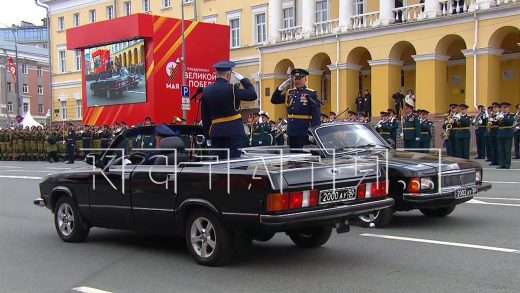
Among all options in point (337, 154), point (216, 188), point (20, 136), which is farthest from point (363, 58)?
point (216, 188)

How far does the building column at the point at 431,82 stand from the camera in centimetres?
2869

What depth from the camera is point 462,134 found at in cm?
1892

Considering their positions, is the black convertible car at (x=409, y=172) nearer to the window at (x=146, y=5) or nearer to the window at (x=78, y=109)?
the window at (x=146, y=5)

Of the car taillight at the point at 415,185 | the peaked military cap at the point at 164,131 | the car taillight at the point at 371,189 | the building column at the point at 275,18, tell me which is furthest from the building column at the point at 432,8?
the car taillight at the point at 371,189

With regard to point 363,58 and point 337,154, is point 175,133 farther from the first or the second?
point 363,58

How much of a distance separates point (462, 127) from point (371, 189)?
1339 cm

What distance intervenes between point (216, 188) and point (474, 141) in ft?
62.4

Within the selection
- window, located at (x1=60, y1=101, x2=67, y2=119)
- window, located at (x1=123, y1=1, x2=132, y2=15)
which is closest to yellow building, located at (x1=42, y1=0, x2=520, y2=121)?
window, located at (x1=123, y1=1, x2=132, y2=15)

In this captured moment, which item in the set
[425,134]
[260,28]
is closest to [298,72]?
[425,134]

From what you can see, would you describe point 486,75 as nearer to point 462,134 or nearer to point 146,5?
point 462,134

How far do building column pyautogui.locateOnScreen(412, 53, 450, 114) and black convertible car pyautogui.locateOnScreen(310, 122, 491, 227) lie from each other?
20.3 m

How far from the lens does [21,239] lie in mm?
8625

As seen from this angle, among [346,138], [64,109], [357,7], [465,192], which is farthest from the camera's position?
[64,109]

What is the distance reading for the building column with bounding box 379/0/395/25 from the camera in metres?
30.1
